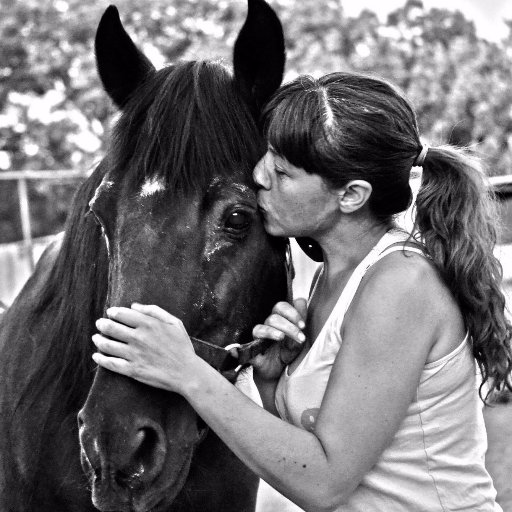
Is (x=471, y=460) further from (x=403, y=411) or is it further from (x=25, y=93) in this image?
(x=25, y=93)

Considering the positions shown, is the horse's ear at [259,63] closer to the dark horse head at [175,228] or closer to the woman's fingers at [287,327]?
the dark horse head at [175,228]

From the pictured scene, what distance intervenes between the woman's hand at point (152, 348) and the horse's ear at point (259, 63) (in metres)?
0.67

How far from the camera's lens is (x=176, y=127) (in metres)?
1.96

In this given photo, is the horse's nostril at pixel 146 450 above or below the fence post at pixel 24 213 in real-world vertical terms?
above

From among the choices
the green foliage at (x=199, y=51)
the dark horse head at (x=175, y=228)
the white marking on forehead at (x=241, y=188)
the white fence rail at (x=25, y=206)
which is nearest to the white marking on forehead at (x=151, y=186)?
the dark horse head at (x=175, y=228)

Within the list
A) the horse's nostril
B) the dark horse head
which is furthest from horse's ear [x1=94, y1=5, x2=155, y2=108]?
the horse's nostril

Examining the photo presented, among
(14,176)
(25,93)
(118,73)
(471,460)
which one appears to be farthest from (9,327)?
(25,93)

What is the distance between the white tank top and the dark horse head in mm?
221

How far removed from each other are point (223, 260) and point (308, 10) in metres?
16.3

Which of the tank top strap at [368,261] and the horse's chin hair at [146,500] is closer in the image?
the horse's chin hair at [146,500]

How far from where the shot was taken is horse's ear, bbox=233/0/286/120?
2059 millimetres

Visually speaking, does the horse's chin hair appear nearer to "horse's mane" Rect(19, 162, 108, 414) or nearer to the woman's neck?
"horse's mane" Rect(19, 162, 108, 414)

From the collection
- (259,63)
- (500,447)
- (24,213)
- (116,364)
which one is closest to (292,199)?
(259,63)

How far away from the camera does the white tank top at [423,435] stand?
1801 mm
